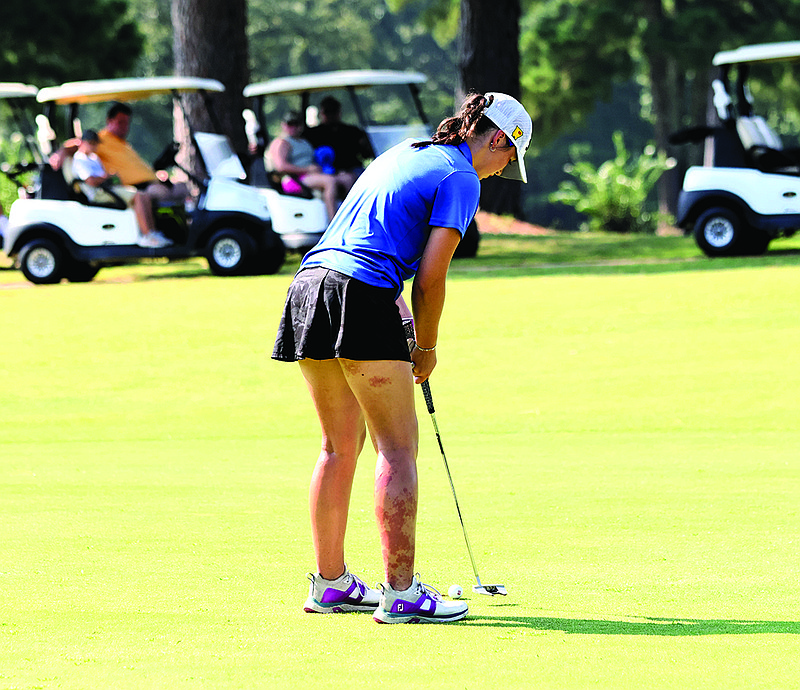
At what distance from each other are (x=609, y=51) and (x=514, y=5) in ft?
35.5

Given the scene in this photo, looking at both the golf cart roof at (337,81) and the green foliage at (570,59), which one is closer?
the golf cart roof at (337,81)

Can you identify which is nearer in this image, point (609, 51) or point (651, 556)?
point (651, 556)

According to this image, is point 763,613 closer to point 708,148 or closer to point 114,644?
point 114,644

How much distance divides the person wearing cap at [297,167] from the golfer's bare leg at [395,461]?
11969mm

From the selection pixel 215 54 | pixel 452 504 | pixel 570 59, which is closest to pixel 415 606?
pixel 452 504

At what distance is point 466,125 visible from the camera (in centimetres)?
368

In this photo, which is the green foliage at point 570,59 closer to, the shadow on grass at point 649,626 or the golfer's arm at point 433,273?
the golfer's arm at point 433,273

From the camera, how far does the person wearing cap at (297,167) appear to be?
15.5 meters

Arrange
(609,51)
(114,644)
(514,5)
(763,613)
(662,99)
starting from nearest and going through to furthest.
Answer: (114,644)
(763,613)
(514,5)
(609,51)
(662,99)

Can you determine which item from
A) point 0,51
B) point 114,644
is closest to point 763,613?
point 114,644

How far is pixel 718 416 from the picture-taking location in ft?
27.2

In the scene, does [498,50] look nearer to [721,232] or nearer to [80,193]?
[721,232]

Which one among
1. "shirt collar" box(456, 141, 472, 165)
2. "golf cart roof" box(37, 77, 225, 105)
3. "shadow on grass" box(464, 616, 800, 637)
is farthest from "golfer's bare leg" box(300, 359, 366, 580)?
"golf cart roof" box(37, 77, 225, 105)

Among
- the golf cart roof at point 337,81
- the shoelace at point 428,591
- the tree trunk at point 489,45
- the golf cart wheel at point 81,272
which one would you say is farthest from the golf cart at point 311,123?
the shoelace at point 428,591
